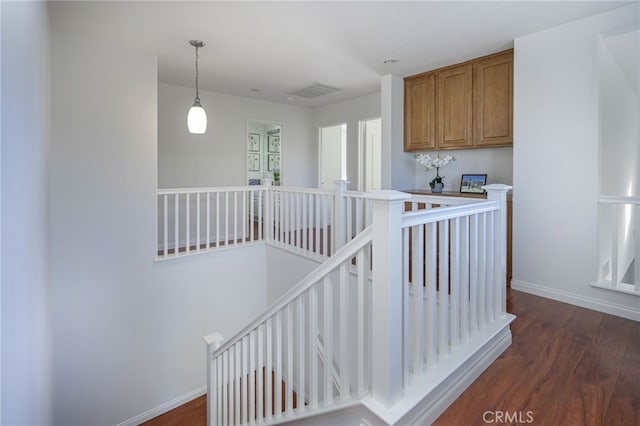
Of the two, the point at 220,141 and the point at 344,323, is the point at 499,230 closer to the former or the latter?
the point at 344,323

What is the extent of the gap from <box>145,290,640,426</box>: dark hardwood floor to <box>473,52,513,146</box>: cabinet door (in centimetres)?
189

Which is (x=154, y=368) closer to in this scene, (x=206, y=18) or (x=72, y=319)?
(x=72, y=319)

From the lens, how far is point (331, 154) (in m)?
6.54

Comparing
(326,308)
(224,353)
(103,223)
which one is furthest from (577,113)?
(103,223)

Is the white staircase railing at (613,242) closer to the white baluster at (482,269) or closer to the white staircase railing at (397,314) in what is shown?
the white staircase railing at (397,314)

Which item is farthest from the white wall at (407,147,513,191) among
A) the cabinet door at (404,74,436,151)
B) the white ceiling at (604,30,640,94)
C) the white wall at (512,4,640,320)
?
the white ceiling at (604,30,640,94)

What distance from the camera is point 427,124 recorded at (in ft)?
13.8

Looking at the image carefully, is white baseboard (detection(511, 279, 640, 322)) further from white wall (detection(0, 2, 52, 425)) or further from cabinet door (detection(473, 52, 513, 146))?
white wall (detection(0, 2, 52, 425))

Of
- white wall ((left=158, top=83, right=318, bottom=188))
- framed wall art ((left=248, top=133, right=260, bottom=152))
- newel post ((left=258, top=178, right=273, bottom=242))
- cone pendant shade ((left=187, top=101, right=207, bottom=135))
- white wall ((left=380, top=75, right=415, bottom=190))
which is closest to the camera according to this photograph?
cone pendant shade ((left=187, top=101, right=207, bottom=135))

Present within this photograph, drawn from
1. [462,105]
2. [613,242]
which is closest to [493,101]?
[462,105]

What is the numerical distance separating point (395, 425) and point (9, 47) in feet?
6.22

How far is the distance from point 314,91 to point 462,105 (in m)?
2.22

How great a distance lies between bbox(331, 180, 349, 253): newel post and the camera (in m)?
3.46

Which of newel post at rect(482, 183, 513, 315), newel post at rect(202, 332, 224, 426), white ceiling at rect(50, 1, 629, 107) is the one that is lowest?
newel post at rect(202, 332, 224, 426)
